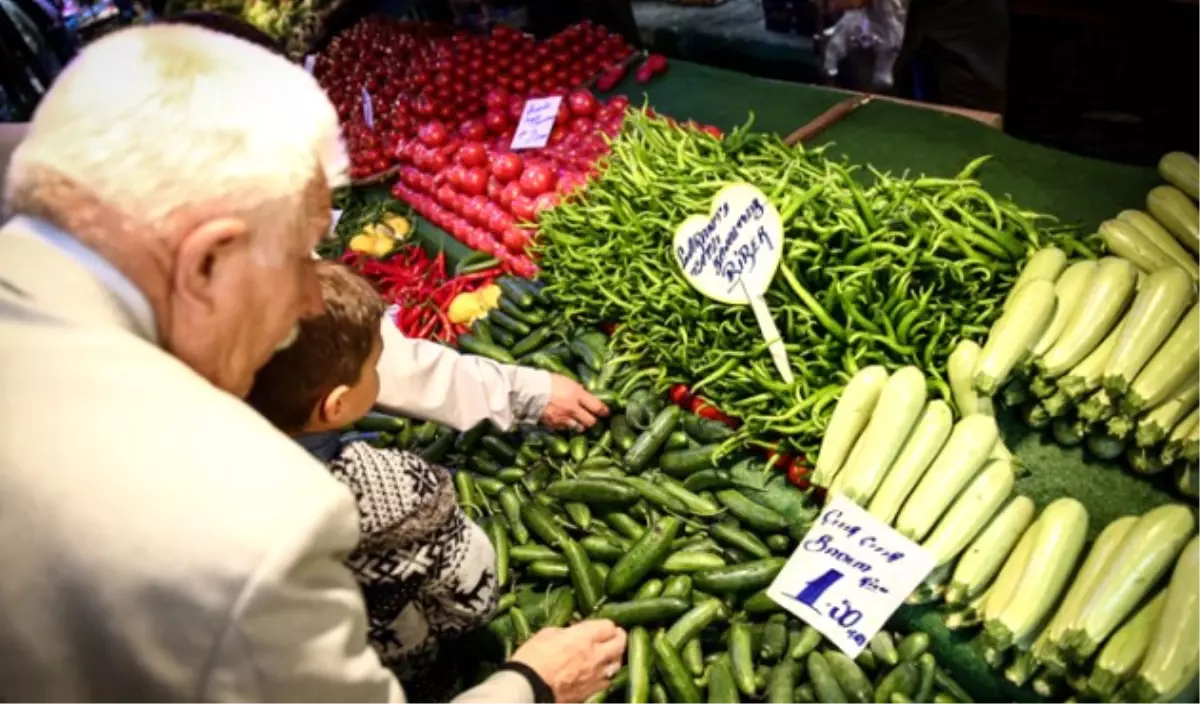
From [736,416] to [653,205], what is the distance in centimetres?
95

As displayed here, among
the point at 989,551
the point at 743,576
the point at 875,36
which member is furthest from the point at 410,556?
the point at 875,36

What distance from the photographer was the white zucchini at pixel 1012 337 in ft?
7.47

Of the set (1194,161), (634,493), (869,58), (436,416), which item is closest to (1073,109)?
(869,58)

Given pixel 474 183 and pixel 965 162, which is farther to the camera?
pixel 474 183

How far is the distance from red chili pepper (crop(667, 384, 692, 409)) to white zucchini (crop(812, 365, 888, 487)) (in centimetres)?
61

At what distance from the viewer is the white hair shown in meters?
1.17

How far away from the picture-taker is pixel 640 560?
8.04ft

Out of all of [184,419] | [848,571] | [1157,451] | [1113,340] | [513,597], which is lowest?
[513,597]

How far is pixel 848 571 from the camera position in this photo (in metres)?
2.13

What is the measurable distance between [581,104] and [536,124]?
25 cm

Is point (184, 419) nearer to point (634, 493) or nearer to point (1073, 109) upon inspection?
point (634, 493)

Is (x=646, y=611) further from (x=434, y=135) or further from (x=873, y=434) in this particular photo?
(x=434, y=135)

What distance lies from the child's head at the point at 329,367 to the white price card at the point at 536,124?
8.64ft

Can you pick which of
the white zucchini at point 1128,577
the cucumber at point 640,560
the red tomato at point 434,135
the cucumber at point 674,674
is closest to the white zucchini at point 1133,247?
the white zucchini at point 1128,577
